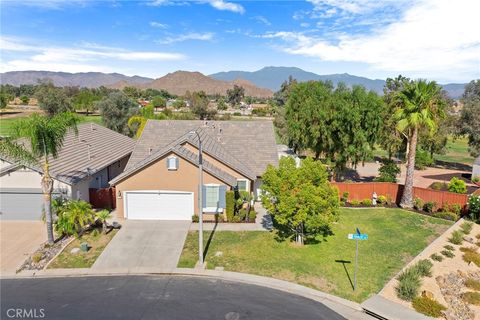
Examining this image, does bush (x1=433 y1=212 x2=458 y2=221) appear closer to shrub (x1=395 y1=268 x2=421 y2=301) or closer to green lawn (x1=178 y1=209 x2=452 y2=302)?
green lawn (x1=178 y1=209 x2=452 y2=302)

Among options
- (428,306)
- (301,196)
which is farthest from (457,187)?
(428,306)

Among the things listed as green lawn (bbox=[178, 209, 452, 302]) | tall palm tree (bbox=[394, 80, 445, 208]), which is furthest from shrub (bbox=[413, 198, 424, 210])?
tall palm tree (bbox=[394, 80, 445, 208])

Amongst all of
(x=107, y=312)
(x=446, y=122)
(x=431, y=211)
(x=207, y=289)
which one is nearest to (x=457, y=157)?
(x=446, y=122)

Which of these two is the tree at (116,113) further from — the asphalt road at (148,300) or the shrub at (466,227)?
the shrub at (466,227)

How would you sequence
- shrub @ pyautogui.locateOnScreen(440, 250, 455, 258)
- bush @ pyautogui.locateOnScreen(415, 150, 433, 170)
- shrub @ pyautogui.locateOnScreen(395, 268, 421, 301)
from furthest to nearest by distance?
bush @ pyautogui.locateOnScreen(415, 150, 433, 170) → shrub @ pyautogui.locateOnScreen(440, 250, 455, 258) → shrub @ pyautogui.locateOnScreen(395, 268, 421, 301)

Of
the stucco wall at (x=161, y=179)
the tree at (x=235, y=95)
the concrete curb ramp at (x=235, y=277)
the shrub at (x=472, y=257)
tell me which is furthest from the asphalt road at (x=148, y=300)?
the tree at (x=235, y=95)

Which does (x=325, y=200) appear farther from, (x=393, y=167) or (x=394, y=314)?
(x=393, y=167)

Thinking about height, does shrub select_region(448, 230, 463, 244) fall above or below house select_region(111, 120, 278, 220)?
below
